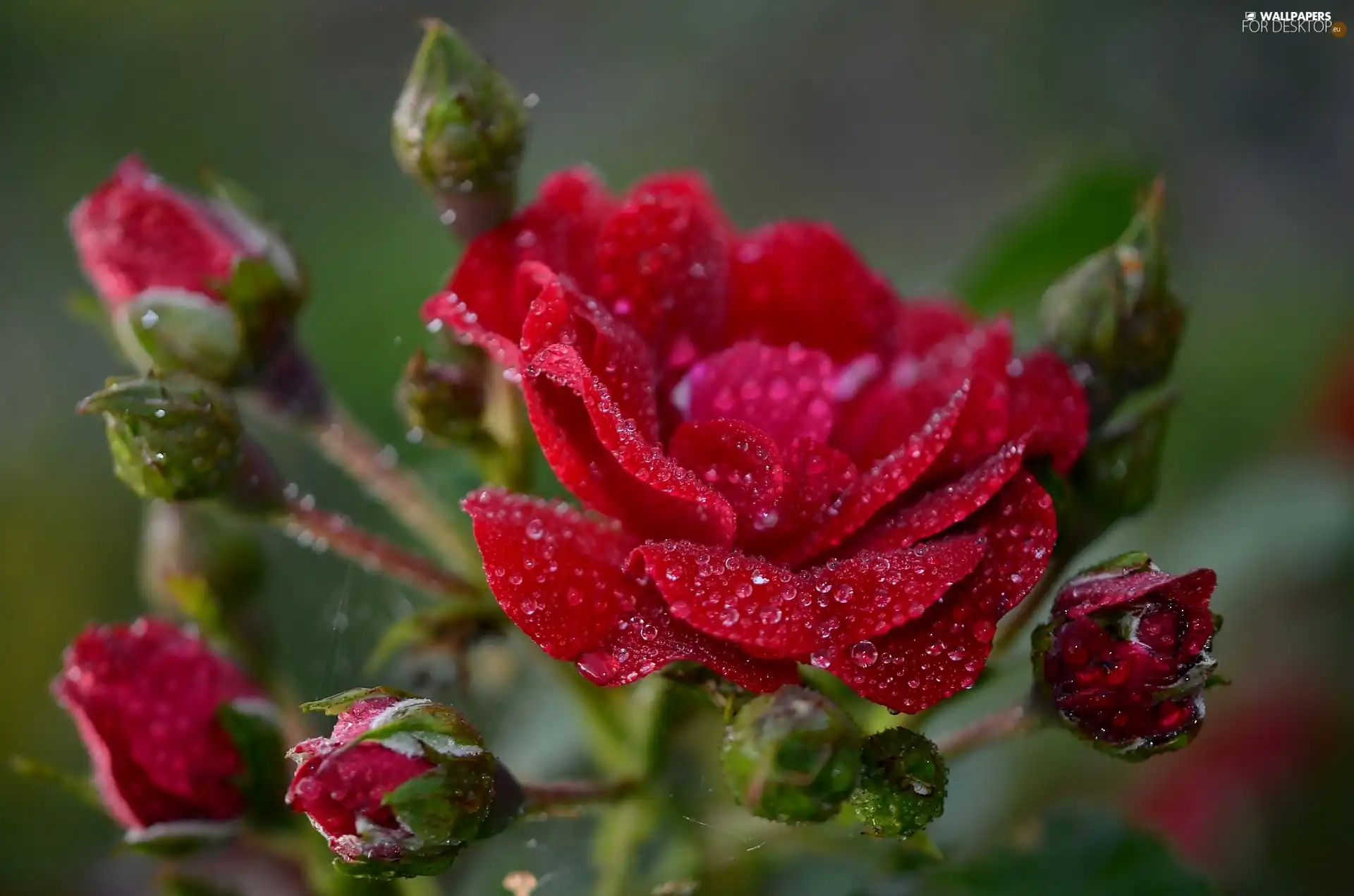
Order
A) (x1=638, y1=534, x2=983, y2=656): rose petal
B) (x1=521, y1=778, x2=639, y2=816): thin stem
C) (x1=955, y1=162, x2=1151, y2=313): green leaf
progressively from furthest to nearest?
(x1=955, y1=162, x2=1151, y2=313): green leaf → (x1=521, y1=778, x2=639, y2=816): thin stem → (x1=638, y1=534, x2=983, y2=656): rose petal

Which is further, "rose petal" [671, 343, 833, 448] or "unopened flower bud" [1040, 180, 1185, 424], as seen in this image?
"unopened flower bud" [1040, 180, 1185, 424]

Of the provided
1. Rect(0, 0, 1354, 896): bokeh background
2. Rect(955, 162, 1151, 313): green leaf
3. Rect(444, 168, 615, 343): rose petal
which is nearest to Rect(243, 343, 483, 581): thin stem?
Rect(0, 0, 1354, 896): bokeh background

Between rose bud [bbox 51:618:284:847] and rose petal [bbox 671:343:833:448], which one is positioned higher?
rose petal [bbox 671:343:833:448]

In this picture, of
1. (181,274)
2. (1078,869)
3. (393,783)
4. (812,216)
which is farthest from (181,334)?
(812,216)

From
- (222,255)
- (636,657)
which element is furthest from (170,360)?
(636,657)

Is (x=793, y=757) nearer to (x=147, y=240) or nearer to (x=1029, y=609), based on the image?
(x=1029, y=609)

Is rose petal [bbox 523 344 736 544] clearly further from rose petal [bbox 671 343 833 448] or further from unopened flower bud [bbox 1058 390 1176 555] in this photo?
unopened flower bud [bbox 1058 390 1176 555]

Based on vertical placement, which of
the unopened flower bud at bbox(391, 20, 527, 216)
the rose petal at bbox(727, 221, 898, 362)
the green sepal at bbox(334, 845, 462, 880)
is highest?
the unopened flower bud at bbox(391, 20, 527, 216)
